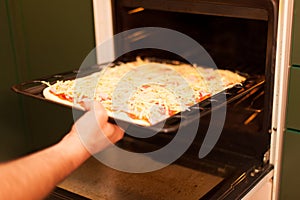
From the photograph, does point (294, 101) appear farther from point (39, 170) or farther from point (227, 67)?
point (39, 170)

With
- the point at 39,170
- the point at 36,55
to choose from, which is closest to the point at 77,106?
the point at 39,170

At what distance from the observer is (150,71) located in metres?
1.49

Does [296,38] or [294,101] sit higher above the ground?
[296,38]

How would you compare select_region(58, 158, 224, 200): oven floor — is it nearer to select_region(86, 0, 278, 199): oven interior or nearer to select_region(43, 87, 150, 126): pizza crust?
select_region(86, 0, 278, 199): oven interior

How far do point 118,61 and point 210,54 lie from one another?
1.02 feet

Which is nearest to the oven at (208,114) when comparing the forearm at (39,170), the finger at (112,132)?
the finger at (112,132)

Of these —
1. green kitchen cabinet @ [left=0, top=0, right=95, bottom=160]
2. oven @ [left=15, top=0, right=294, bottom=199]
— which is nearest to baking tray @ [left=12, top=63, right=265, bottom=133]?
oven @ [left=15, top=0, right=294, bottom=199]

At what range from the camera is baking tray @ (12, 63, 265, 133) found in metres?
1.08

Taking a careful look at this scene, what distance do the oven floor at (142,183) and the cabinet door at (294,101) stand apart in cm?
24

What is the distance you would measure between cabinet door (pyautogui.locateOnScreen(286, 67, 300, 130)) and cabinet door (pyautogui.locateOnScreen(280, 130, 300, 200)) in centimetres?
2

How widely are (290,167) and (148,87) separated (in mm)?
435

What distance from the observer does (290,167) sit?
124 centimetres

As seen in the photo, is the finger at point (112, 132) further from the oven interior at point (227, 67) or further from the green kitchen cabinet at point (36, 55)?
the green kitchen cabinet at point (36, 55)

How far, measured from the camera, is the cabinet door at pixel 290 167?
121cm
